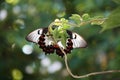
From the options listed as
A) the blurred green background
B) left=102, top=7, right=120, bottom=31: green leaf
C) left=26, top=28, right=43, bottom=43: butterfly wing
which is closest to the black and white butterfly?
left=26, top=28, right=43, bottom=43: butterfly wing

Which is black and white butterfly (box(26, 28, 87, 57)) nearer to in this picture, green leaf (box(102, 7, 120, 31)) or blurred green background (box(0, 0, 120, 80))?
green leaf (box(102, 7, 120, 31))

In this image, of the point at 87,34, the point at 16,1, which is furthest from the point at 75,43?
the point at 16,1

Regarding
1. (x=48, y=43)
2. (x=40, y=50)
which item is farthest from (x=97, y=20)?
(x=40, y=50)

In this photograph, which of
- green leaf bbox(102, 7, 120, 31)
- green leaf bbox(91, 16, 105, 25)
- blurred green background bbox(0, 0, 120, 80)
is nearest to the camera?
green leaf bbox(102, 7, 120, 31)

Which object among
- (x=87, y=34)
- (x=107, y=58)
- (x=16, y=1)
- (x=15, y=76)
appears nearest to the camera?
(x=87, y=34)

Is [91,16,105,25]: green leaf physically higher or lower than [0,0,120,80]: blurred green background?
higher

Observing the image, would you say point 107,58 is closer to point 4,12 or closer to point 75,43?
point 4,12

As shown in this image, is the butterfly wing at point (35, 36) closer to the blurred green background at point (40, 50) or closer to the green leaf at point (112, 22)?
the green leaf at point (112, 22)

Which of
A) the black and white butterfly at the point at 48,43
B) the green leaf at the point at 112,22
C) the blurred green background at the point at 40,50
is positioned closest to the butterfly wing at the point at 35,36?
the black and white butterfly at the point at 48,43
